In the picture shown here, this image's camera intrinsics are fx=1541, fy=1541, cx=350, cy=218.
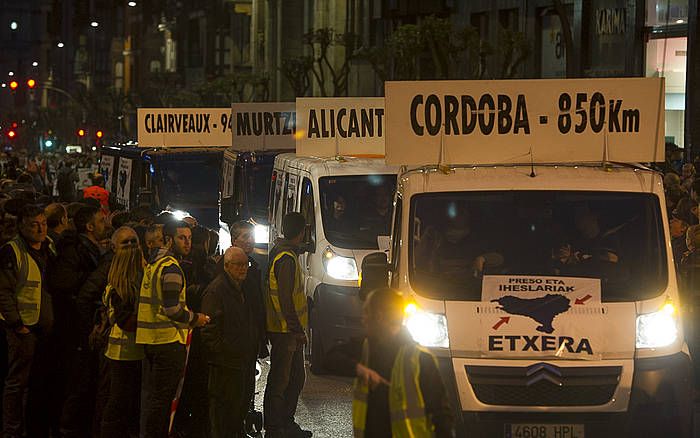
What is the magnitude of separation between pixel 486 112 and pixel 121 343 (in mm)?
3139

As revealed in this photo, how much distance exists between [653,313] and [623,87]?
1964 mm

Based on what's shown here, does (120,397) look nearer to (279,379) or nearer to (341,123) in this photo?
(279,379)

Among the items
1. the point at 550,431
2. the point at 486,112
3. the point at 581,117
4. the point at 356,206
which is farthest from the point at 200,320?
the point at 356,206

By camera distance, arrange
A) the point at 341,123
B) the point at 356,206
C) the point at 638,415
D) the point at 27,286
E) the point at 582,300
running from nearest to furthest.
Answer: the point at 638,415 < the point at 582,300 < the point at 27,286 < the point at 356,206 < the point at 341,123

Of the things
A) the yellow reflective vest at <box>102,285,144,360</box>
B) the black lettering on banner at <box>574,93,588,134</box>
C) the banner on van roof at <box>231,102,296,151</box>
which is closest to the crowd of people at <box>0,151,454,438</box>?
the yellow reflective vest at <box>102,285,144,360</box>

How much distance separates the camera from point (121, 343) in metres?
10.5

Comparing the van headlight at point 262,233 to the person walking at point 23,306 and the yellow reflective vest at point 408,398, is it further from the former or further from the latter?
the yellow reflective vest at point 408,398

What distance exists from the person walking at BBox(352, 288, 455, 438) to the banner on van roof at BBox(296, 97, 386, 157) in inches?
381

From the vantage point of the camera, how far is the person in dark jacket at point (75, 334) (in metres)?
11.3

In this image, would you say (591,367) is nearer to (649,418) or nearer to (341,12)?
(649,418)

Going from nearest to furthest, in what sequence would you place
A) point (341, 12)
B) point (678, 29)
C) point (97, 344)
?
point (97, 344)
point (678, 29)
point (341, 12)

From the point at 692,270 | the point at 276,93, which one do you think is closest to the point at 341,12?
the point at 276,93

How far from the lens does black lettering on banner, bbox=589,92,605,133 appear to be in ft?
36.9

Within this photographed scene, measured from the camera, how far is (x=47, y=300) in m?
11.3
